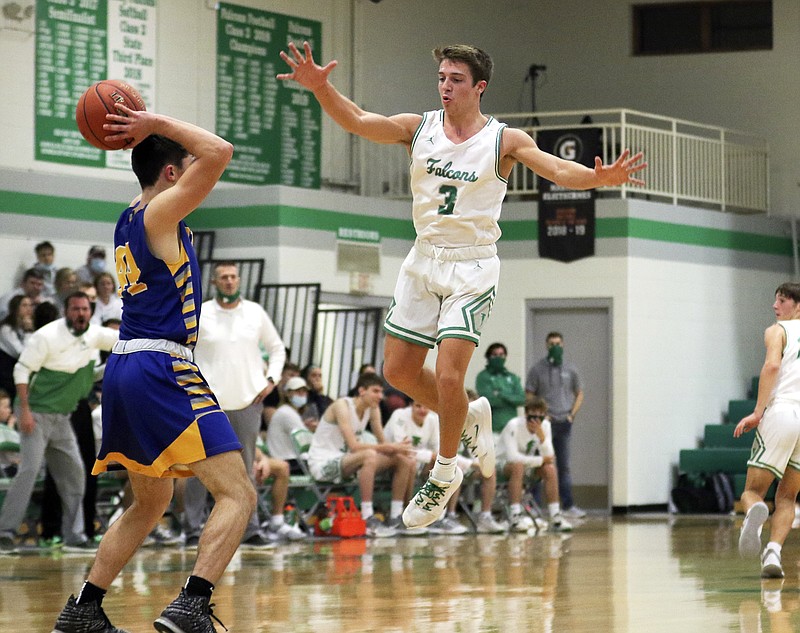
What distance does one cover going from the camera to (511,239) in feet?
63.0

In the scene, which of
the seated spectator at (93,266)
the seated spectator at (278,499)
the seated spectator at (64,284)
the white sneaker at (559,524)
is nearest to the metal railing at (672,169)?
the seated spectator at (93,266)

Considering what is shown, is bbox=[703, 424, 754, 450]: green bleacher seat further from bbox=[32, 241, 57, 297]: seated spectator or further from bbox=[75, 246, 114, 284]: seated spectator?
bbox=[32, 241, 57, 297]: seated spectator

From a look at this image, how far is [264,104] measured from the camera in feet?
62.3

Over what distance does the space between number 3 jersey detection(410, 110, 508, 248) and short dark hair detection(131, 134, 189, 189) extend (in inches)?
48.6

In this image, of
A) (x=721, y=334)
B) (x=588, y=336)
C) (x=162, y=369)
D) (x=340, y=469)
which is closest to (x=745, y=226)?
(x=721, y=334)

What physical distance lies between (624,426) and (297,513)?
624cm

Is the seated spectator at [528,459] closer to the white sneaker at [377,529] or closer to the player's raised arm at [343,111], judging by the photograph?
the white sneaker at [377,529]

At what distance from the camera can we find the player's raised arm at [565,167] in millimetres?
6402

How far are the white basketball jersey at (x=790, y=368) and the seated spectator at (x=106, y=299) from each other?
23.5ft

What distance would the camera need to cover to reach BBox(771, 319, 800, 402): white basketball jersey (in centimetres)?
954

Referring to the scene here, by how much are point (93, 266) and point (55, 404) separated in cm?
440

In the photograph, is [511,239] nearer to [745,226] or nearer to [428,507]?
[745,226]

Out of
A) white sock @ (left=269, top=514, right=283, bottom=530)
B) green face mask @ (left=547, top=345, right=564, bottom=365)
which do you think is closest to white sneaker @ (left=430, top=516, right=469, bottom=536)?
white sock @ (left=269, top=514, right=283, bottom=530)

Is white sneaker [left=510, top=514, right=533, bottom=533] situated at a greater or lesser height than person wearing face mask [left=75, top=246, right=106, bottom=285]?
lesser
